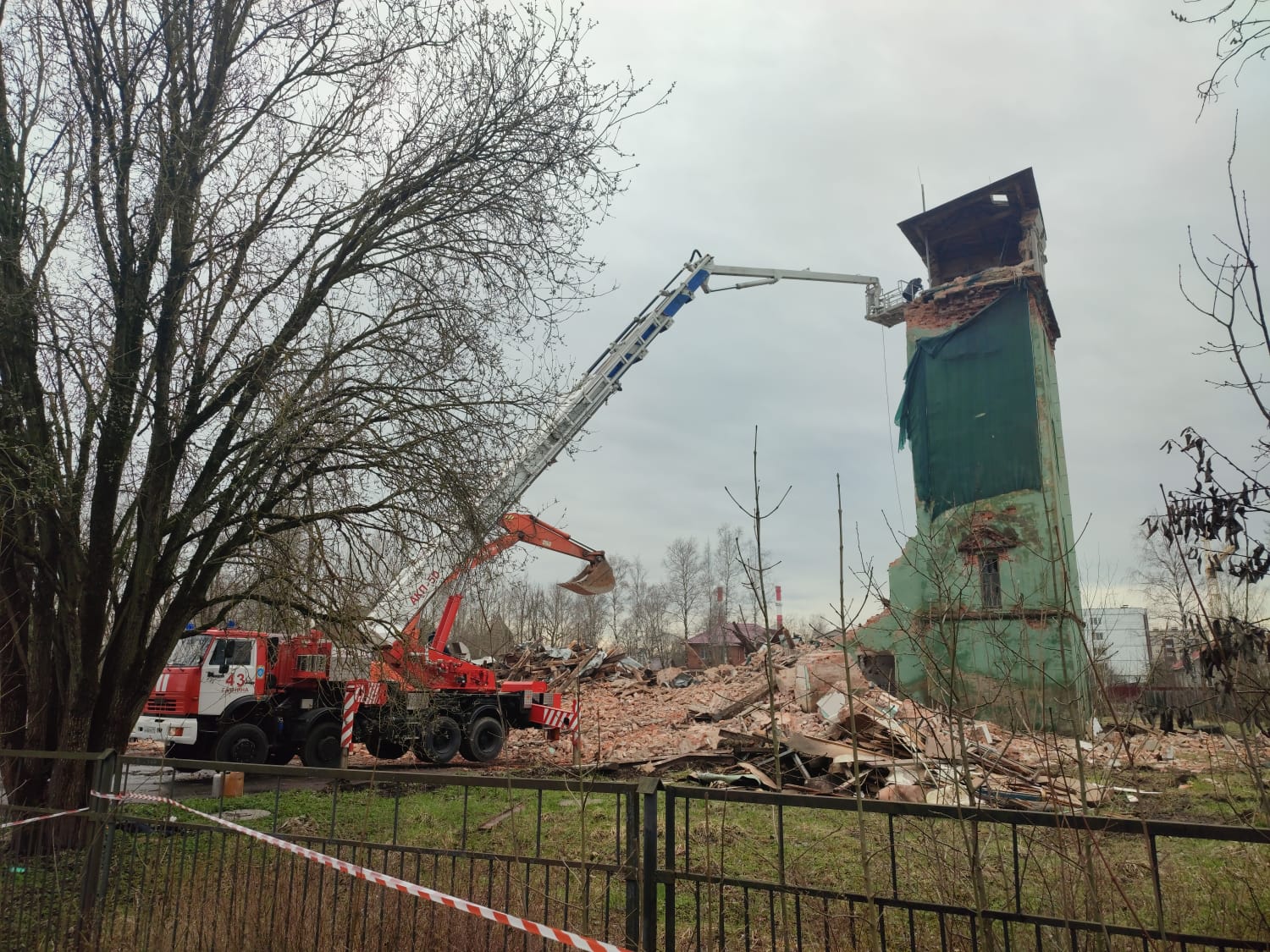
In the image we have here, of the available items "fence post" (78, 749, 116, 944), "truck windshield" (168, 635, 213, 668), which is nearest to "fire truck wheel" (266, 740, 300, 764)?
"truck windshield" (168, 635, 213, 668)

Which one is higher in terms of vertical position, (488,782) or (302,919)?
(488,782)

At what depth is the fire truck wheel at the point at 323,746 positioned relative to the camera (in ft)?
49.4

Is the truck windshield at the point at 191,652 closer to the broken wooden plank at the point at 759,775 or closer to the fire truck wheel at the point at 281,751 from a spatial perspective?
the fire truck wheel at the point at 281,751

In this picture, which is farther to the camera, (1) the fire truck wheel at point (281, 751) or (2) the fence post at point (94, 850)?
(1) the fire truck wheel at point (281, 751)

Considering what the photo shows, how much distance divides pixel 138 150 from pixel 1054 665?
20.0 metres

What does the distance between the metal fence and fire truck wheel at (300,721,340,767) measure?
705cm

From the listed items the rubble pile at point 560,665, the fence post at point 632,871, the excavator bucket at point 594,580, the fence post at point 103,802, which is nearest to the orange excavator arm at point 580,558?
the excavator bucket at point 594,580

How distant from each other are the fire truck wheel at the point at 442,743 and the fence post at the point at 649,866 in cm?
1294

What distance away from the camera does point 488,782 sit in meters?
3.92

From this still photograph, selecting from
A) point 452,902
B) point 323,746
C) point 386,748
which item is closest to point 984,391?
point 386,748

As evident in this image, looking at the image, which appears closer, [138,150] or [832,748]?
[138,150]

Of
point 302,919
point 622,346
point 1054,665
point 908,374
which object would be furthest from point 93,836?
point 908,374

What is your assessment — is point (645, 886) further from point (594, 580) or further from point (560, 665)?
point (560, 665)

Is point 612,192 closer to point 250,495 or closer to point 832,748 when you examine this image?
point 250,495
